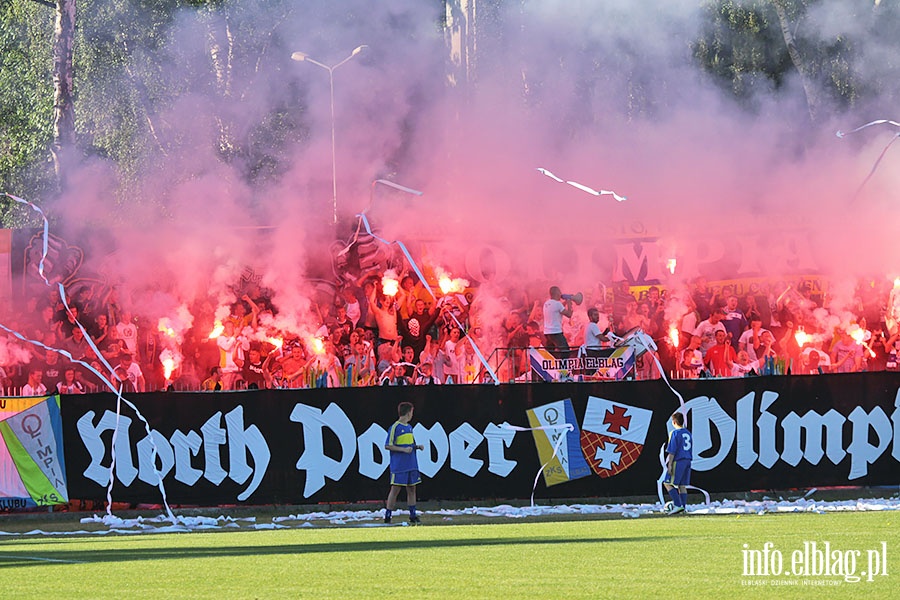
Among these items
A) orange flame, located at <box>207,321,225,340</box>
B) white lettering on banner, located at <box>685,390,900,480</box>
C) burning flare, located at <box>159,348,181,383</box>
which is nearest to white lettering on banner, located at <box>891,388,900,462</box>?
white lettering on banner, located at <box>685,390,900,480</box>

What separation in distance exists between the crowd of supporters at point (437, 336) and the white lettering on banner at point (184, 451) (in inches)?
109

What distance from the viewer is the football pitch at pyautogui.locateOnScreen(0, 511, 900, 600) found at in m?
8.62

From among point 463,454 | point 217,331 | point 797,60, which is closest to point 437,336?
point 217,331

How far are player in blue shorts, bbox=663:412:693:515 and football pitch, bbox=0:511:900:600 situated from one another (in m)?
1.34

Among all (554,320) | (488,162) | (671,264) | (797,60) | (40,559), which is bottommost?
(40,559)

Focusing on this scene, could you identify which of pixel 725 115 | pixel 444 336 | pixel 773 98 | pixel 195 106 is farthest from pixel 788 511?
pixel 195 106

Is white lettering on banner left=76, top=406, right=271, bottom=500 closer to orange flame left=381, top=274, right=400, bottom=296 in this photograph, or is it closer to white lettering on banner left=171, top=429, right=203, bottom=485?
white lettering on banner left=171, top=429, right=203, bottom=485

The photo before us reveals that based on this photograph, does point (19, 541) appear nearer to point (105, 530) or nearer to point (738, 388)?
point (105, 530)

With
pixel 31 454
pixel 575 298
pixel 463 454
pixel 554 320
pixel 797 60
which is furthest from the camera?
pixel 797 60

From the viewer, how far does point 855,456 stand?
1719cm

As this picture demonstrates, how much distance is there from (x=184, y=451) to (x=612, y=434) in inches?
202

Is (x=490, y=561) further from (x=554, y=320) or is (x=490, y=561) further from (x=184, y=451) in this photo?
(x=554, y=320)

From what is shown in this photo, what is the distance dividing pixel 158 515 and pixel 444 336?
5.88m

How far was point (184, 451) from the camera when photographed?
16.7 metres
